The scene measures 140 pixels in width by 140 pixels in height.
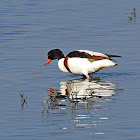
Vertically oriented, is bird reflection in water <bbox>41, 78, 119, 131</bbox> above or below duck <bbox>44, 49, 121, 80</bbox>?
below

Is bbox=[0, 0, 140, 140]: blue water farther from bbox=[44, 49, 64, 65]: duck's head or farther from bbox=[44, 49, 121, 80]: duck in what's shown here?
bbox=[44, 49, 64, 65]: duck's head

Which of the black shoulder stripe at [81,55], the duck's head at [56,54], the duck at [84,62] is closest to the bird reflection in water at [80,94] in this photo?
the duck at [84,62]

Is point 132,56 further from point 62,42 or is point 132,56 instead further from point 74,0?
point 74,0

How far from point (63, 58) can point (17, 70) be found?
4.02ft

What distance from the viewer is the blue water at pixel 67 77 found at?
10.6 meters

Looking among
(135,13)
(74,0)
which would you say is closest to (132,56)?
(135,13)

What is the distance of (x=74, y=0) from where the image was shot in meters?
31.9

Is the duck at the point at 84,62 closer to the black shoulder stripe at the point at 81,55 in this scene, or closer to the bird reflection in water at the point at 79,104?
the black shoulder stripe at the point at 81,55

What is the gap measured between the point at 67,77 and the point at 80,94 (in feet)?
8.60

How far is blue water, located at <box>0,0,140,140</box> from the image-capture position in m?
10.6

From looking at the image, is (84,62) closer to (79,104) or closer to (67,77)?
(67,77)

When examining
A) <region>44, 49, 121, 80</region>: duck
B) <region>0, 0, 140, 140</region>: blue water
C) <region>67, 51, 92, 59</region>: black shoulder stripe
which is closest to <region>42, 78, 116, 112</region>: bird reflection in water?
<region>0, 0, 140, 140</region>: blue water

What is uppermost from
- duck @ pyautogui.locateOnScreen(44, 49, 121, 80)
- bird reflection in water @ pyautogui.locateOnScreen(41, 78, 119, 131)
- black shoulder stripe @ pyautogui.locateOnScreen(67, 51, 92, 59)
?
black shoulder stripe @ pyautogui.locateOnScreen(67, 51, 92, 59)

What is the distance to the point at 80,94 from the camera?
13.3 meters
